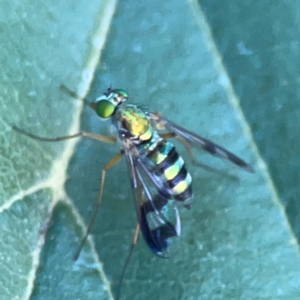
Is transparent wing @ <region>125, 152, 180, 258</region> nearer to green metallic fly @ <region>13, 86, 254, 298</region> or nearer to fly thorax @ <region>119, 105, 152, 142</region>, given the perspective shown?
green metallic fly @ <region>13, 86, 254, 298</region>

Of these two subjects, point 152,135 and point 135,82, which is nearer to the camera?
point 135,82

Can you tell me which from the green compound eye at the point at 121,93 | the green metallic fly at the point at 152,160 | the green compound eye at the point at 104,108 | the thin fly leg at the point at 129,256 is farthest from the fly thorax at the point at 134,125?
the thin fly leg at the point at 129,256

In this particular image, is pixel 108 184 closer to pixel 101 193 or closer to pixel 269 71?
pixel 101 193

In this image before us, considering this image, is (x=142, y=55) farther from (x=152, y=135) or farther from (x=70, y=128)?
(x=152, y=135)

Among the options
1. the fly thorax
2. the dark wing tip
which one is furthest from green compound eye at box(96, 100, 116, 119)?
the dark wing tip

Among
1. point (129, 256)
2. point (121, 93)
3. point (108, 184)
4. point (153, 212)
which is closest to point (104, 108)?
point (121, 93)

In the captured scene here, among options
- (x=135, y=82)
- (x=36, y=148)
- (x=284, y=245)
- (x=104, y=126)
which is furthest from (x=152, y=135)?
(x=284, y=245)
